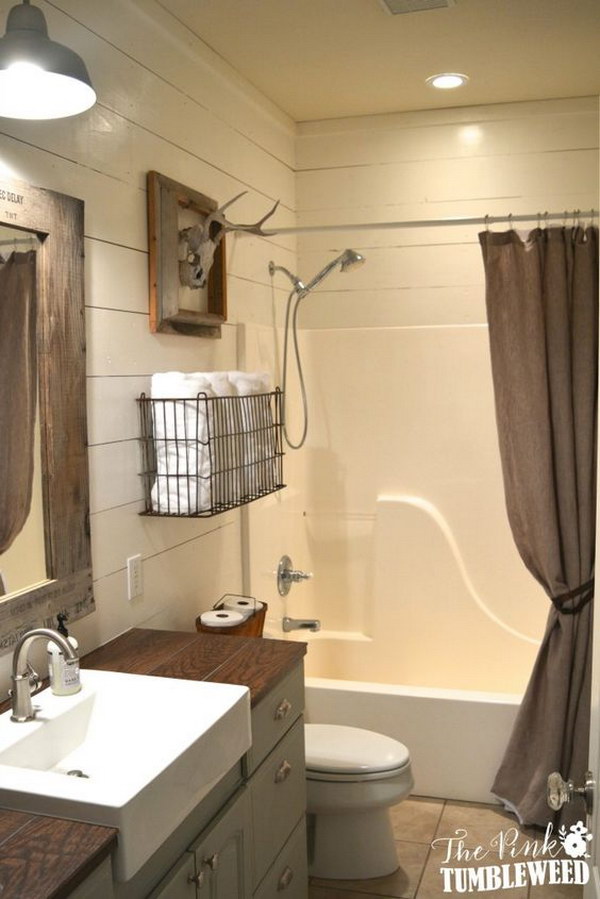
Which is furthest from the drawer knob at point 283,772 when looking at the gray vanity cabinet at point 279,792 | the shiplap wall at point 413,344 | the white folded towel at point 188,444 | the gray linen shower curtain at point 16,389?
the shiplap wall at point 413,344

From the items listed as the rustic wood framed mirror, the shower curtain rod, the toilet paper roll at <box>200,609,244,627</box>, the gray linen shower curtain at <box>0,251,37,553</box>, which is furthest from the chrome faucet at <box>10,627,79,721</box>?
the shower curtain rod

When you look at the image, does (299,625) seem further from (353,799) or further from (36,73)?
(36,73)

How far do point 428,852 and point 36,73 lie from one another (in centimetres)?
238

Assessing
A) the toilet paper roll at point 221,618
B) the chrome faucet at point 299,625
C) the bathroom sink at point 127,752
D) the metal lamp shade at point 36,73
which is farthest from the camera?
the chrome faucet at point 299,625

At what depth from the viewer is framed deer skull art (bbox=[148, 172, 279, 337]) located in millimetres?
2355

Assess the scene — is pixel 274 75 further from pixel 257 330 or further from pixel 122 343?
pixel 122 343

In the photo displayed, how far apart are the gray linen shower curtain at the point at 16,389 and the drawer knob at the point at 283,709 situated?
0.73 m

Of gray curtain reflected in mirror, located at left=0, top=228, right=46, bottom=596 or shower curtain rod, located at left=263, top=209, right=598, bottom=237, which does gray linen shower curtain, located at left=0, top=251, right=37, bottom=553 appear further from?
shower curtain rod, located at left=263, top=209, right=598, bottom=237

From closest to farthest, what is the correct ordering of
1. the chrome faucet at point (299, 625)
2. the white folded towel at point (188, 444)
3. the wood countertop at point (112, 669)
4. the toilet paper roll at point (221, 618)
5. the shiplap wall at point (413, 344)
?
the wood countertop at point (112, 669) → the white folded towel at point (188, 444) → the toilet paper roll at point (221, 618) → the chrome faucet at point (299, 625) → the shiplap wall at point (413, 344)

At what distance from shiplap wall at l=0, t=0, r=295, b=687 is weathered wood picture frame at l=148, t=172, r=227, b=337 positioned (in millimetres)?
28

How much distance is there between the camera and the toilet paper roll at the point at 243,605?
2594mm

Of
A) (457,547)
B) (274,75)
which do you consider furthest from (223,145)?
(457,547)

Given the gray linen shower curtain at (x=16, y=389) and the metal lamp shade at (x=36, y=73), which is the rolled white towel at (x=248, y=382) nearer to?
the gray linen shower curtain at (x=16, y=389)

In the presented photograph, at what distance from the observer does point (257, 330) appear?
312 centimetres
